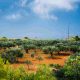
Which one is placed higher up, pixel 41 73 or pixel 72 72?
pixel 41 73

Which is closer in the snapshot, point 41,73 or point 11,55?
point 41,73

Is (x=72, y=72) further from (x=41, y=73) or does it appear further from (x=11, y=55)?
(x=11, y=55)

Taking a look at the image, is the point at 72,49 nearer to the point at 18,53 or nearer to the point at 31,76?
the point at 18,53

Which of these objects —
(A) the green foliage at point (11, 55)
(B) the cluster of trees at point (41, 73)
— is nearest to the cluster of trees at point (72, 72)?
(B) the cluster of trees at point (41, 73)

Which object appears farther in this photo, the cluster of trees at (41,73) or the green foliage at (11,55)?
the green foliage at (11,55)

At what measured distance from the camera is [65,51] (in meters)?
80.9

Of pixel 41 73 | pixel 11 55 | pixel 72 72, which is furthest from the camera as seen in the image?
pixel 11 55

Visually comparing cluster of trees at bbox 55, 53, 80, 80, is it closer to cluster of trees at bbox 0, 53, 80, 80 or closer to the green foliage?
cluster of trees at bbox 0, 53, 80, 80

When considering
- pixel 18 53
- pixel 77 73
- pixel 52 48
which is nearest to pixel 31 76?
pixel 77 73

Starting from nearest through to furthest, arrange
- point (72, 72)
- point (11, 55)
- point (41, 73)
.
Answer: point (41, 73)
point (72, 72)
point (11, 55)

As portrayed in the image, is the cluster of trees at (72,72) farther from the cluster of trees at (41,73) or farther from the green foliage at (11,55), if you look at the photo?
the green foliage at (11,55)

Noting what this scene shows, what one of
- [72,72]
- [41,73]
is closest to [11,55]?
[72,72]

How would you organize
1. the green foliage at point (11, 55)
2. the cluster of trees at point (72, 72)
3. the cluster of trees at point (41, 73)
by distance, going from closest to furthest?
the cluster of trees at point (41, 73) → the cluster of trees at point (72, 72) → the green foliage at point (11, 55)

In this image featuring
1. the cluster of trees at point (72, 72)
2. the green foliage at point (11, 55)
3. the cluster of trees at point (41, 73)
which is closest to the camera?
the cluster of trees at point (41, 73)
